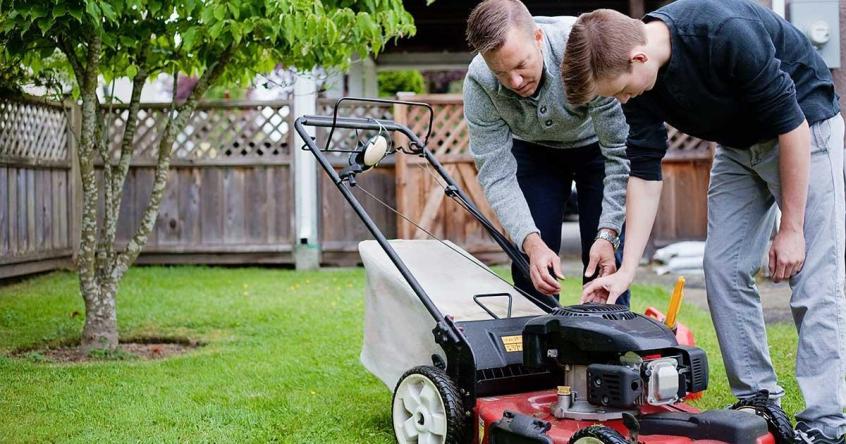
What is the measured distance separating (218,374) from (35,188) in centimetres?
403

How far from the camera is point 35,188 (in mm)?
7379

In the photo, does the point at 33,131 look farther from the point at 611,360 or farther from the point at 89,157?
the point at 611,360

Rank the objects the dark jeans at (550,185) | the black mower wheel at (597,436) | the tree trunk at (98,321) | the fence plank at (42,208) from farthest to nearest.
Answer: the fence plank at (42,208) → the tree trunk at (98,321) → the dark jeans at (550,185) → the black mower wheel at (597,436)

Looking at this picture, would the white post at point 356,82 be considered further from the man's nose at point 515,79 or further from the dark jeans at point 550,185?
the man's nose at point 515,79

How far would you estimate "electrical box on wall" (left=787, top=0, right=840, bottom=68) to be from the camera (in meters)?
4.18

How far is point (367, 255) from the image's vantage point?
10.4ft

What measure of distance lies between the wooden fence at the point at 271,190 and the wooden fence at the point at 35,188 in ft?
0.21

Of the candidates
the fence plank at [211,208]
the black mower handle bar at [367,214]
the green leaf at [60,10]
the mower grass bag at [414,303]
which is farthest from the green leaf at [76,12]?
the fence plank at [211,208]

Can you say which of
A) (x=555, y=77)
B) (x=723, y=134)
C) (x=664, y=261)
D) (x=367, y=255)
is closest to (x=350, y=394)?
(x=367, y=255)

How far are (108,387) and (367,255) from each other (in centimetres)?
130

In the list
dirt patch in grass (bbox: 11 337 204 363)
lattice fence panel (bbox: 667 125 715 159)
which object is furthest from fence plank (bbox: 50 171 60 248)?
lattice fence panel (bbox: 667 125 715 159)

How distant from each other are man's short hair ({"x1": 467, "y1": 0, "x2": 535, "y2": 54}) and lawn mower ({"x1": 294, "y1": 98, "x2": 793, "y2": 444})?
49cm

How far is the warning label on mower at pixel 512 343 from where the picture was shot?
275 centimetres

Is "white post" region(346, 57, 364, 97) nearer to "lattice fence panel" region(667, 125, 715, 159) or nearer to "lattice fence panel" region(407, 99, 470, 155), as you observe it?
"lattice fence panel" region(407, 99, 470, 155)
